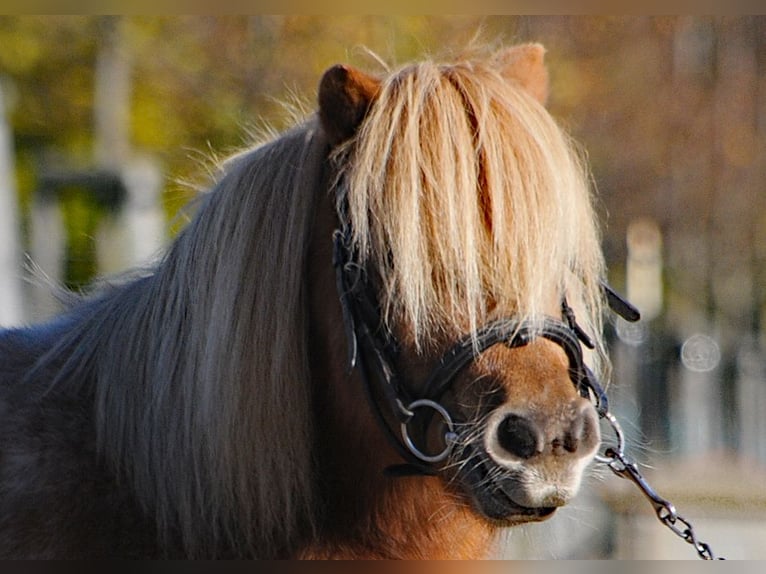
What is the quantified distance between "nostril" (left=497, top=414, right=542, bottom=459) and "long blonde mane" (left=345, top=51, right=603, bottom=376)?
0.98 ft

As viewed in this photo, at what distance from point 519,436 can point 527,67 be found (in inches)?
54.0

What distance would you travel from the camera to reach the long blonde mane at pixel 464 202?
351 cm

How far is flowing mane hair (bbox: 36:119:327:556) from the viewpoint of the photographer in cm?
362

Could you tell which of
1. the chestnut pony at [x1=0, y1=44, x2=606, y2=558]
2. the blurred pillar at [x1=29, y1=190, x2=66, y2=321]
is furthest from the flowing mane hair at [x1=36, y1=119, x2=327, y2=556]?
the blurred pillar at [x1=29, y1=190, x2=66, y2=321]

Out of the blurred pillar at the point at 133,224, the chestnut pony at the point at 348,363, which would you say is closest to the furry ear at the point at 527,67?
the chestnut pony at the point at 348,363

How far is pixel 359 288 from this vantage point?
3629 mm

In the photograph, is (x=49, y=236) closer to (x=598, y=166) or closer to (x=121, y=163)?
(x=121, y=163)

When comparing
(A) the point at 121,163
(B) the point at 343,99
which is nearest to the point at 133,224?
(A) the point at 121,163

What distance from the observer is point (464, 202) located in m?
3.55

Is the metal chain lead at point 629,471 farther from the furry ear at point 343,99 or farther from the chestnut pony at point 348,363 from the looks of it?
the furry ear at point 343,99

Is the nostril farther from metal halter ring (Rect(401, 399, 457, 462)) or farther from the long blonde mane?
the long blonde mane

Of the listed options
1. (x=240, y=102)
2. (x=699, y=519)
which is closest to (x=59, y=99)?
(x=240, y=102)

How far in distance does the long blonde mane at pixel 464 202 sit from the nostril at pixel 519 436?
11.8 inches

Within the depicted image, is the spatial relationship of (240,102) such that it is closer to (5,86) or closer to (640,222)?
(5,86)
